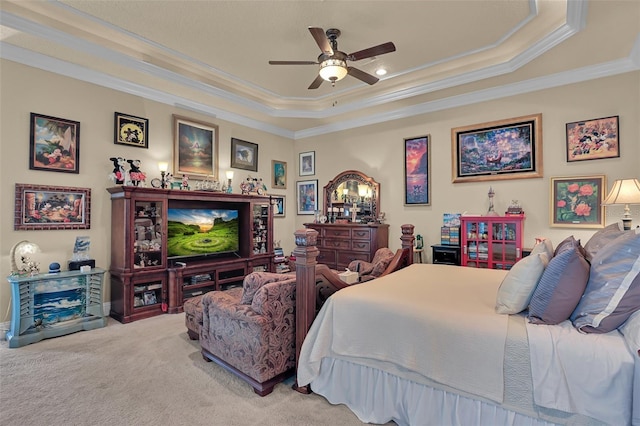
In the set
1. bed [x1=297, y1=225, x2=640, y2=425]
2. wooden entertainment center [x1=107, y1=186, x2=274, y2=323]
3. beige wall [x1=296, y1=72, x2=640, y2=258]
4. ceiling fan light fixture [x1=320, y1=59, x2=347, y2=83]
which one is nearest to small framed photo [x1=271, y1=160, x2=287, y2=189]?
beige wall [x1=296, y1=72, x2=640, y2=258]

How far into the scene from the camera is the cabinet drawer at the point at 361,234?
5.43 metres

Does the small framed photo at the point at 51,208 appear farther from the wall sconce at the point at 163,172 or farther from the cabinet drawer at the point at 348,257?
the cabinet drawer at the point at 348,257

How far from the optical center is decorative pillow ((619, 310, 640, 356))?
1.38m

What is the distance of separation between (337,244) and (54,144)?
4278 millimetres

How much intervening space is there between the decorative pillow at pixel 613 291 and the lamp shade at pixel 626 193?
2342mm

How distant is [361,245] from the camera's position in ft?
18.0

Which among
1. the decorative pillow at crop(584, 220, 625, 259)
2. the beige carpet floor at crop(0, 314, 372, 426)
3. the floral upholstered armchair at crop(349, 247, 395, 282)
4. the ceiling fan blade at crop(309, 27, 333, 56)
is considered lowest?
the beige carpet floor at crop(0, 314, 372, 426)

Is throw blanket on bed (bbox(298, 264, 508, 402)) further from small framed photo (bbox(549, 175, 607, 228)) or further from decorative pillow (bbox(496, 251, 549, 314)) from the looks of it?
small framed photo (bbox(549, 175, 607, 228))

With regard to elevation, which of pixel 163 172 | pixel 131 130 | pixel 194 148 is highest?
pixel 131 130

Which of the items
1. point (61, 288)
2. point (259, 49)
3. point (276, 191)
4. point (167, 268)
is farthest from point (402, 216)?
point (61, 288)

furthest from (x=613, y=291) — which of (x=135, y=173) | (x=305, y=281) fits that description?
(x=135, y=173)

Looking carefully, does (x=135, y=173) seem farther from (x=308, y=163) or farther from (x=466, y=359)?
(x=466, y=359)

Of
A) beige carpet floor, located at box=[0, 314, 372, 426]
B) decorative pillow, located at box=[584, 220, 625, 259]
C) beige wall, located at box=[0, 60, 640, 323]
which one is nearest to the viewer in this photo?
decorative pillow, located at box=[584, 220, 625, 259]

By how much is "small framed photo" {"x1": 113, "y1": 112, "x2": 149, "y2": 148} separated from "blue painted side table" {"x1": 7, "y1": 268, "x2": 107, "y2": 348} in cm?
184
